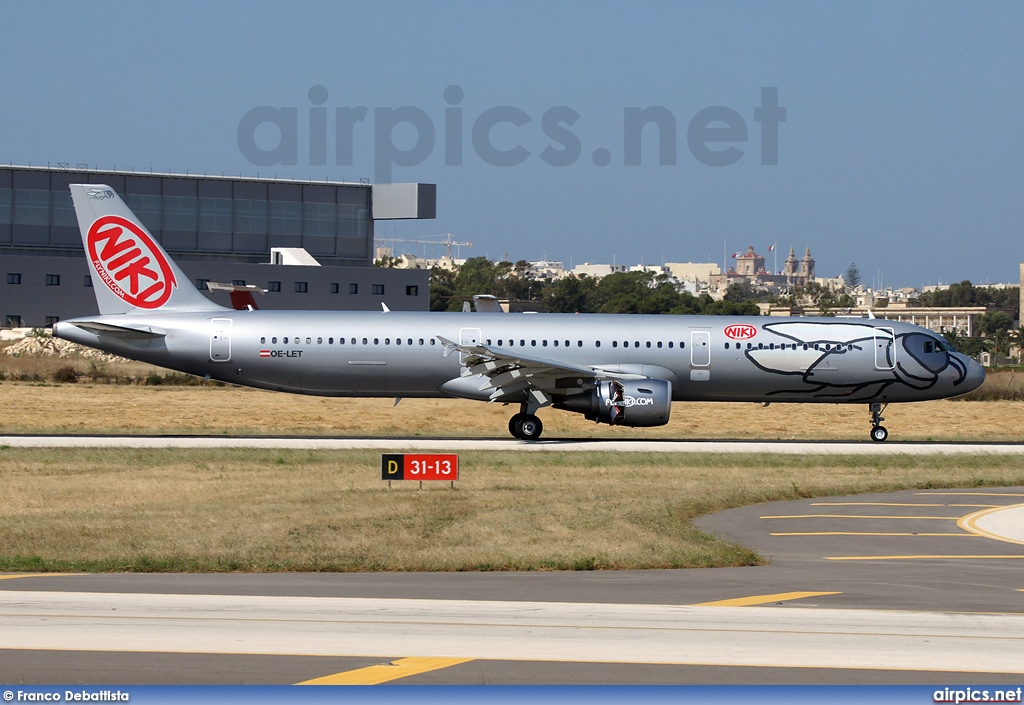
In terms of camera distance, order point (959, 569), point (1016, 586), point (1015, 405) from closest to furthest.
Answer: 1. point (1016, 586)
2. point (959, 569)
3. point (1015, 405)

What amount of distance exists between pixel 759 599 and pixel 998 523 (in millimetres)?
8455

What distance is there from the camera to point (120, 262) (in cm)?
3609

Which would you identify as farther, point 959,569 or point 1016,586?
point 959,569

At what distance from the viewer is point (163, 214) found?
322 feet

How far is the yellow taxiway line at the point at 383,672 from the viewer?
9609 mm

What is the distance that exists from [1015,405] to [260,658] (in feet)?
159

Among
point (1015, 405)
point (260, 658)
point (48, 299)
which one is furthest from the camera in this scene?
point (48, 299)

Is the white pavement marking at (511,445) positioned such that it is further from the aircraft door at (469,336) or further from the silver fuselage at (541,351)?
the aircraft door at (469,336)

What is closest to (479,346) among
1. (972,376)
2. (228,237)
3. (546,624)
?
(972,376)

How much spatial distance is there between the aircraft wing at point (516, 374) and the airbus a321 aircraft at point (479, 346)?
52 millimetres

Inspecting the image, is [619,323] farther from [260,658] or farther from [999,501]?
[260,658]

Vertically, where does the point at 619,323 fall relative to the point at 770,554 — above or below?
above

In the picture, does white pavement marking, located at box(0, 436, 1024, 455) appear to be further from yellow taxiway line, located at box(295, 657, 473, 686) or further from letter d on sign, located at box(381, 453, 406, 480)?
yellow taxiway line, located at box(295, 657, 473, 686)

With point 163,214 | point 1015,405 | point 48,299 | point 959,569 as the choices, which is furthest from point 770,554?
point 163,214
